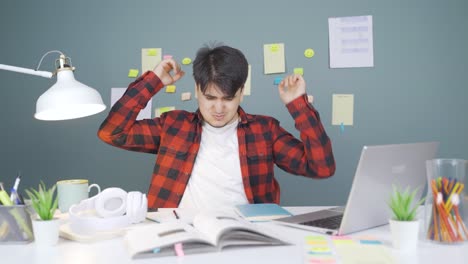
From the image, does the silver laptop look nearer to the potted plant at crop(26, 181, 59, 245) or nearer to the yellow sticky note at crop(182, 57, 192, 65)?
the potted plant at crop(26, 181, 59, 245)

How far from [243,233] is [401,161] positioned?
44 cm

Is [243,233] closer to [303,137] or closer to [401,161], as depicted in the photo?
[401,161]

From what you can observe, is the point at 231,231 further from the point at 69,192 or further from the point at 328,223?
the point at 69,192

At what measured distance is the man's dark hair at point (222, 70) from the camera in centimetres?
162

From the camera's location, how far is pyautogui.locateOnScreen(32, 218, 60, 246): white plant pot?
3.25 feet

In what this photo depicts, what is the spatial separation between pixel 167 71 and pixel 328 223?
0.93 metres

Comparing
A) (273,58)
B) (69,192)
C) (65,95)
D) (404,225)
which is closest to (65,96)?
(65,95)

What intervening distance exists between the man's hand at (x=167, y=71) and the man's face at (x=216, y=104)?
0.47 ft

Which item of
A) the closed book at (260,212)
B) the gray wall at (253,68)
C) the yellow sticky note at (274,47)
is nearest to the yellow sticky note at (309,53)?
the gray wall at (253,68)

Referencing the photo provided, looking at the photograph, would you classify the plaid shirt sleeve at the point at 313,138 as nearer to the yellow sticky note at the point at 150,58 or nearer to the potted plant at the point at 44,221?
the potted plant at the point at 44,221

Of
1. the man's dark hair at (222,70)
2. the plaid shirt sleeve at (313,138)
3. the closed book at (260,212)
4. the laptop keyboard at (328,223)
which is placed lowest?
the closed book at (260,212)

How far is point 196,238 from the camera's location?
0.91 metres

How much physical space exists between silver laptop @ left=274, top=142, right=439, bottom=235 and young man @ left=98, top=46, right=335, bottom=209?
465mm

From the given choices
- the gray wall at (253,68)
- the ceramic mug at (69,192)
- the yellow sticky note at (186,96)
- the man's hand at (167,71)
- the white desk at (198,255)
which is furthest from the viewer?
the yellow sticky note at (186,96)
